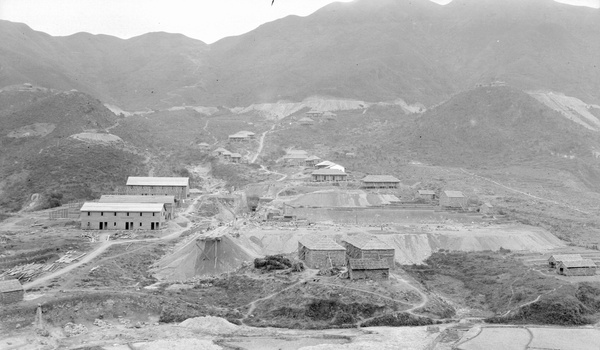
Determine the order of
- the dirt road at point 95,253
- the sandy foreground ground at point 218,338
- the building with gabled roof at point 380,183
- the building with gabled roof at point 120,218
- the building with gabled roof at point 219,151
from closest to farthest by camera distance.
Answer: the sandy foreground ground at point 218,338
the dirt road at point 95,253
the building with gabled roof at point 120,218
the building with gabled roof at point 380,183
the building with gabled roof at point 219,151

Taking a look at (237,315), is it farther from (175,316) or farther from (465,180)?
(465,180)

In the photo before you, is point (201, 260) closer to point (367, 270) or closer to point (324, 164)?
point (367, 270)

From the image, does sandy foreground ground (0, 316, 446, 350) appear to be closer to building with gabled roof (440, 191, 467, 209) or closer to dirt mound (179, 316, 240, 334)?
dirt mound (179, 316, 240, 334)

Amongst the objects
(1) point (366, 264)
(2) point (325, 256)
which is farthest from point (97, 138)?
(1) point (366, 264)

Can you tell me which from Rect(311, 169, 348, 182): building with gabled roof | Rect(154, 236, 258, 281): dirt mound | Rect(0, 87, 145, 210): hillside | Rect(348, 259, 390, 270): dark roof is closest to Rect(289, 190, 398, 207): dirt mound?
Rect(311, 169, 348, 182): building with gabled roof

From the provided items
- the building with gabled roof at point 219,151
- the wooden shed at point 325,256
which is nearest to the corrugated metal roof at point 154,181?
the building with gabled roof at point 219,151

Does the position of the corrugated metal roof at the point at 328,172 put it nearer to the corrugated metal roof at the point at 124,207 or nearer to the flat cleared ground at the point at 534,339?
the corrugated metal roof at the point at 124,207

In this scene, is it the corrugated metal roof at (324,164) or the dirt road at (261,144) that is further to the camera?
the dirt road at (261,144)
